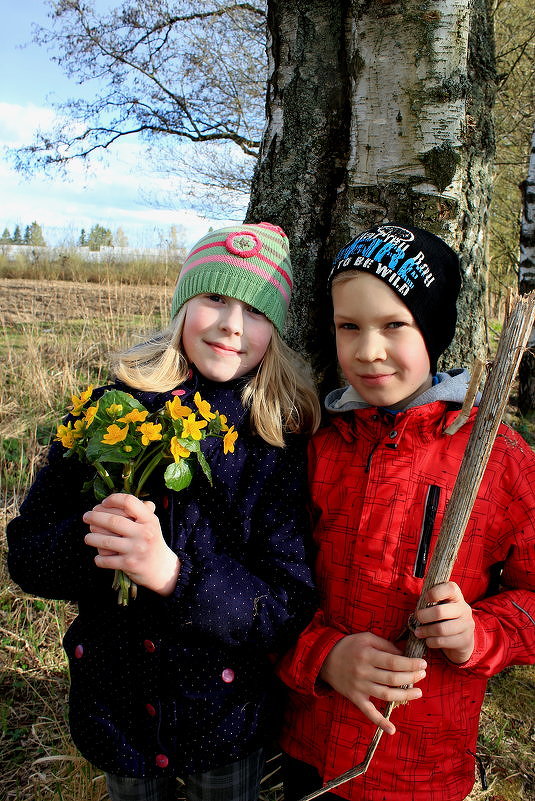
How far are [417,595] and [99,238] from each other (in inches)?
488

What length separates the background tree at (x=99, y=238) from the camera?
11789 millimetres

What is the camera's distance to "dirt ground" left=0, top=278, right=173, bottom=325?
682cm

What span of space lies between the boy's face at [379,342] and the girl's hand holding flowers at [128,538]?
631mm

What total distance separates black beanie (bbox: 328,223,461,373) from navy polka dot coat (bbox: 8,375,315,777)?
0.52 meters

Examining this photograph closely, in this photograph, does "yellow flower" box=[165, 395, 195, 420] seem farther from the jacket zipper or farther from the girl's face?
the jacket zipper

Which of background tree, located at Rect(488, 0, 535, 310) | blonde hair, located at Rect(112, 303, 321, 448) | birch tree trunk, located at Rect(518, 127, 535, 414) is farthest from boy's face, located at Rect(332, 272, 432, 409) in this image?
background tree, located at Rect(488, 0, 535, 310)

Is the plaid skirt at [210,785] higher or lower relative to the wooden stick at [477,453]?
lower

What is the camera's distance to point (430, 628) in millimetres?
1306

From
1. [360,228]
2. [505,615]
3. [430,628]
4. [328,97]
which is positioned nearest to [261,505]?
[430,628]

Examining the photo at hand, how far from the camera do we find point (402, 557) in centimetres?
145

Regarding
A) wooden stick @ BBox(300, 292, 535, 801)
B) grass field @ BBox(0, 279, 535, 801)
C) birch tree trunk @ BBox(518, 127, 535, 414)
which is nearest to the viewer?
wooden stick @ BBox(300, 292, 535, 801)

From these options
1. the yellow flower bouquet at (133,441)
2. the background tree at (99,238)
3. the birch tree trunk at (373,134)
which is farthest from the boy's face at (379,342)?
the background tree at (99,238)

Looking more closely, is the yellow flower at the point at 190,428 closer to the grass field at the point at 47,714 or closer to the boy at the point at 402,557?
the boy at the point at 402,557

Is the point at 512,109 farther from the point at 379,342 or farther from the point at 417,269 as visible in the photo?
the point at 379,342
